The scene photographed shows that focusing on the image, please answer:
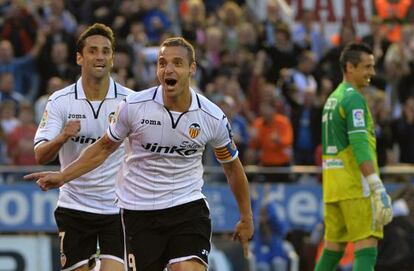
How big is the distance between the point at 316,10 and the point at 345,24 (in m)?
2.47

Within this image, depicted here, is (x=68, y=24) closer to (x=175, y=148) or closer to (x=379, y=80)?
(x=379, y=80)

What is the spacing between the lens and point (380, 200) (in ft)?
40.7

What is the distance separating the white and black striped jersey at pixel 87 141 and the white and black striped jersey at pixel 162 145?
94 cm

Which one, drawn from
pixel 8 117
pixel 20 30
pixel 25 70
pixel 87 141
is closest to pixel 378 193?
pixel 87 141

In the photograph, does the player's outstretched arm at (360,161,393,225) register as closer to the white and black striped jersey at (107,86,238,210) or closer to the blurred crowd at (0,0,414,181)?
the white and black striped jersey at (107,86,238,210)

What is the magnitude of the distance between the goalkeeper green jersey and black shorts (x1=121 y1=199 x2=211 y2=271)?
2590 millimetres

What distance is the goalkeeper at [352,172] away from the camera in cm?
1254

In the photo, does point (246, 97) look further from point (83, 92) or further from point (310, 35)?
point (83, 92)

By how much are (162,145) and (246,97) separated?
1070cm

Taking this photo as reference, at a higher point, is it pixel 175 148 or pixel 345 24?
pixel 345 24

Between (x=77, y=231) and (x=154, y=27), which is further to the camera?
(x=154, y=27)

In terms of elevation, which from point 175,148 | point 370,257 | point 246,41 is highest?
point 246,41

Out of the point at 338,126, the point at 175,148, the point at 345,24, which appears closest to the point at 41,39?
the point at 345,24

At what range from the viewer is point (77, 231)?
38.2 ft
